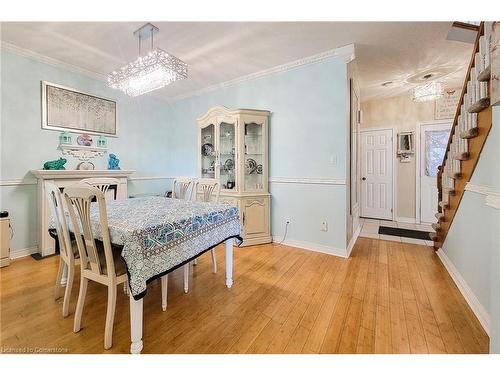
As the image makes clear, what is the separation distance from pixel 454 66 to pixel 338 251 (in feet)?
9.99

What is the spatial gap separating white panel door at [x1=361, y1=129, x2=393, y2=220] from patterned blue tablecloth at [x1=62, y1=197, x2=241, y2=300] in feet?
13.0

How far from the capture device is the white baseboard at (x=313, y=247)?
2.74m

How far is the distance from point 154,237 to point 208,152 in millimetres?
2470

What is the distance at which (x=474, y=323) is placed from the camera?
151cm

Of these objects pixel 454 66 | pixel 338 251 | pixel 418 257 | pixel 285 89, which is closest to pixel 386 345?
pixel 338 251

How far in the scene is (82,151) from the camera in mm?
3158

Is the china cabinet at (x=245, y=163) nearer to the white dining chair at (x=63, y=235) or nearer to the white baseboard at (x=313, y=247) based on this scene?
the white baseboard at (x=313, y=247)

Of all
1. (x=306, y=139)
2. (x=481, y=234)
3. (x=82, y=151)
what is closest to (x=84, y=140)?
(x=82, y=151)

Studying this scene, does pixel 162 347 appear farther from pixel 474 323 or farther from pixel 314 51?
pixel 314 51

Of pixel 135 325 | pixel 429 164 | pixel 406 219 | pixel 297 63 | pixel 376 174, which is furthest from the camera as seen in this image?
pixel 376 174

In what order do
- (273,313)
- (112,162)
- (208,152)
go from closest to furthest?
(273,313) → (112,162) → (208,152)

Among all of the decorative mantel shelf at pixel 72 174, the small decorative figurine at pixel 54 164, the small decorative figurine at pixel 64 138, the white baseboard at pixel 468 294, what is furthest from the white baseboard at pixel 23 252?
the white baseboard at pixel 468 294

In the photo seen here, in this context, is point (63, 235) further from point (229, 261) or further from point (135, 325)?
point (229, 261)

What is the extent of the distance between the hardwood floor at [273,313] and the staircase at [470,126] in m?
0.78
